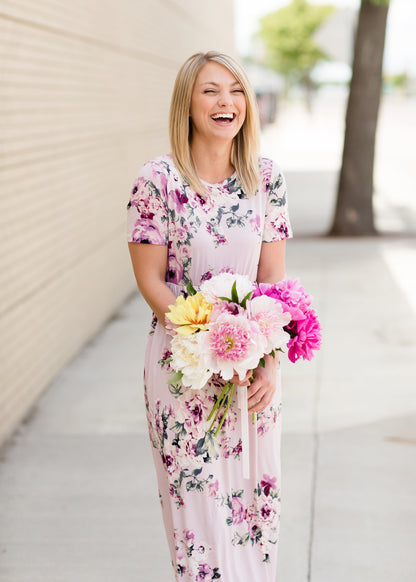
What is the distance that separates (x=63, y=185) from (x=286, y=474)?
3041mm

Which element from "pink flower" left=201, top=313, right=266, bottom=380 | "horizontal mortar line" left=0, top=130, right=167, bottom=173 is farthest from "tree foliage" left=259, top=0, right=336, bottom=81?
"pink flower" left=201, top=313, right=266, bottom=380

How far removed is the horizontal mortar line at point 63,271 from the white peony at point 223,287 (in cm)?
267

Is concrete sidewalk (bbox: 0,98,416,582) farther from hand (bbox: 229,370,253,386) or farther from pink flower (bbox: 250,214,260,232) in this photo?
pink flower (bbox: 250,214,260,232)

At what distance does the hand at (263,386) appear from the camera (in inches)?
101

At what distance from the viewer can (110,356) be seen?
21.6ft

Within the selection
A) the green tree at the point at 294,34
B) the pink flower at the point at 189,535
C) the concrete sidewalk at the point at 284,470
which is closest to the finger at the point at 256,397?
the pink flower at the point at 189,535

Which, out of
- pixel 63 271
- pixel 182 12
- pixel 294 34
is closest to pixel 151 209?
pixel 63 271

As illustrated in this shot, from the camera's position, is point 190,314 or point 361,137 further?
point 361,137

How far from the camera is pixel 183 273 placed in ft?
8.87

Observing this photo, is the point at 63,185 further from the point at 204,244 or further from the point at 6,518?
the point at 204,244

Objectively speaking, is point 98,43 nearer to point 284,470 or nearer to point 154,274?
point 284,470

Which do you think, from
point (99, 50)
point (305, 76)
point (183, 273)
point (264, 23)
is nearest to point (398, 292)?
point (99, 50)

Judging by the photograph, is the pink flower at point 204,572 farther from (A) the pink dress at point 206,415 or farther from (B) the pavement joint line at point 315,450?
(B) the pavement joint line at point 315,450

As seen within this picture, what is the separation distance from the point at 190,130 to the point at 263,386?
0.92m
